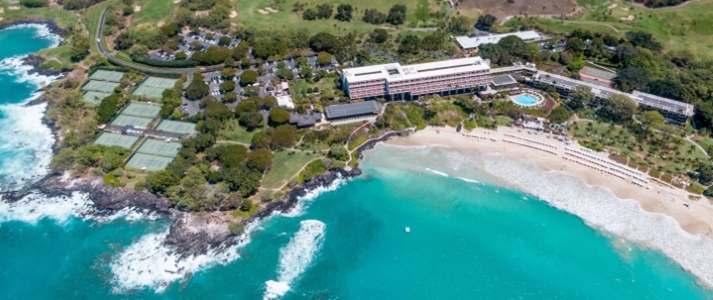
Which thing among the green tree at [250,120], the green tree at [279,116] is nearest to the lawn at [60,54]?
the green tree at [250,120]

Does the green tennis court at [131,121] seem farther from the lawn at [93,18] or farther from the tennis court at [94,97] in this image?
the lawn at [93,18]

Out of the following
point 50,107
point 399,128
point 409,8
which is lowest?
point 50,107

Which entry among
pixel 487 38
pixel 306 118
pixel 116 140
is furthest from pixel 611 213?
pixel 116 140

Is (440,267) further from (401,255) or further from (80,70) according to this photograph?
(80,70)

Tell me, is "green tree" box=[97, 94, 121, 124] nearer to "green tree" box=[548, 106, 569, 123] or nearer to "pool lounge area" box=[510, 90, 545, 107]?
"pool lounge area" box=[510, 90, 545, 107]

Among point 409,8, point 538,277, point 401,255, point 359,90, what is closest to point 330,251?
point 401,255
